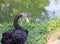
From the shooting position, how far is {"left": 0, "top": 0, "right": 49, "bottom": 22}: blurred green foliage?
8.53 metres

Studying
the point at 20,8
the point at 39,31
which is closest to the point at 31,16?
the point at 20,8

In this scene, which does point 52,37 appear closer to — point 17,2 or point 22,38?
point 22,38

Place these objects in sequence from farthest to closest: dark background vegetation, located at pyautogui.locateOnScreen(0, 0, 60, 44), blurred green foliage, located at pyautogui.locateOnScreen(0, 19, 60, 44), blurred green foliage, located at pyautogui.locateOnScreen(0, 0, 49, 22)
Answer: blurred green foliage, located at pyautogui.locateOnScreen(0, 0, 49, 22) → dark background vegetation, located at pyautogui.locateOnScreen(0, 0, 60, 44) → blurred green foliage, located at pyautogui.locateOnScreen(0, 19, 60, 44)

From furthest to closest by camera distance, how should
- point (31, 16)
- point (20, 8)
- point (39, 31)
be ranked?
point (20, 8) → point (31, 16) → point (39, 31)

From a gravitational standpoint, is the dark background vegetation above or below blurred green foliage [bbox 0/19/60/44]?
above

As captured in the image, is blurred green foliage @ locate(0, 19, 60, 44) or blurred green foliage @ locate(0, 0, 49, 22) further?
blurred green foliage @ locate(0, 0, 49, 22)

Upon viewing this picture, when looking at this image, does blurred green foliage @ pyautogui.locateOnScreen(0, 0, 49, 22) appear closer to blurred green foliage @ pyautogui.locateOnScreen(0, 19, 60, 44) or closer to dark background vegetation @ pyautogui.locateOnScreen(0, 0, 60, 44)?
dark background vegetation @ pyautogui.locateOnScreen(0, 0, 60, 44)

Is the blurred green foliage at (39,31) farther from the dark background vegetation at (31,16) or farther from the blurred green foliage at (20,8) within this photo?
the blurred green foliage at (20,8)

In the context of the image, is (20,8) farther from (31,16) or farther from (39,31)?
(39,31)

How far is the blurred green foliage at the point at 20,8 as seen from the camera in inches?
336

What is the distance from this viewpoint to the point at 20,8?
896 cm

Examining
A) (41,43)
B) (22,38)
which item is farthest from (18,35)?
(41,43)

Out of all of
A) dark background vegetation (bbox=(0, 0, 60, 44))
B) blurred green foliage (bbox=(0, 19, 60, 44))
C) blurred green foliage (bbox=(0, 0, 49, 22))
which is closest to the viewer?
blurred green foliage (bbox=(0, 19, 60, 44))

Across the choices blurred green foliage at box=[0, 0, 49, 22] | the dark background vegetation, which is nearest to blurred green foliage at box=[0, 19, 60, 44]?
the dark background vegetation
